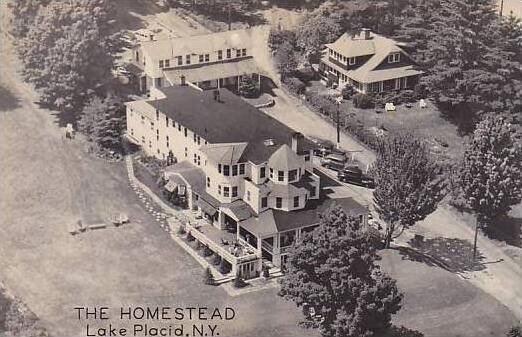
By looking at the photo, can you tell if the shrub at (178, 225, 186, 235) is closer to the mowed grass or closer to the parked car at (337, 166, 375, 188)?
the mowed grass

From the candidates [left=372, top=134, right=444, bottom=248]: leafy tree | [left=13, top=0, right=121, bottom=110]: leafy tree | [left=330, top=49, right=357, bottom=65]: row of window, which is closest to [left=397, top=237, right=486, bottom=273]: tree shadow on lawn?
[left=372, top=134, right=444, bottom=248]: leafy tree

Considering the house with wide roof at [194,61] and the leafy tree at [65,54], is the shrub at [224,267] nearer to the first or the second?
the house with wide roof at [194,61]

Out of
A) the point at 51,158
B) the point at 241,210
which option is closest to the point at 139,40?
the point at 51,158

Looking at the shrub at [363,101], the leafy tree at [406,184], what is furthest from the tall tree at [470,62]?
the leafy tree at [406,184]

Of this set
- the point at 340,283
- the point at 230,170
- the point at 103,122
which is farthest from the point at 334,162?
the point at 340,283

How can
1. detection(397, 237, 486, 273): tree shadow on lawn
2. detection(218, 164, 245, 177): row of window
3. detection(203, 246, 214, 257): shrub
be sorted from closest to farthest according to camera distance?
detection(203, 246, 214, 257): shrub, detection(397, 237, 486, 273): tree shadow on lawn, detection(218, 164, 245, 177): row of window

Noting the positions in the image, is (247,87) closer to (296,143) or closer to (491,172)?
(296,143)
